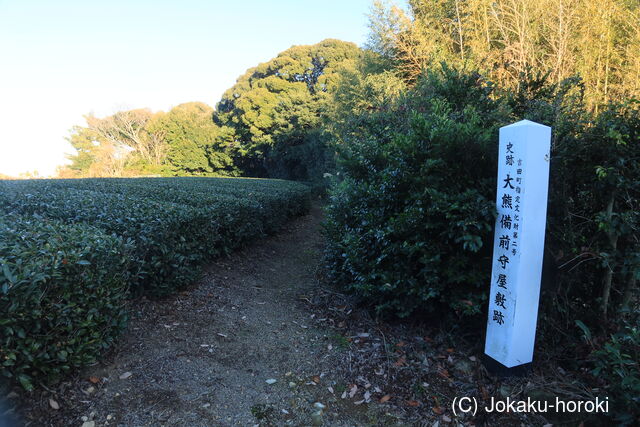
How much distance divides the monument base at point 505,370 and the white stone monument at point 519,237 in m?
0.05

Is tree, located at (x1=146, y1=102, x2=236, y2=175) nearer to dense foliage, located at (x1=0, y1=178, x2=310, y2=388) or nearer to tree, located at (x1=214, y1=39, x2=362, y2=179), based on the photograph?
tree, located at (x1=214, y1=39, x2=362, y2=179)

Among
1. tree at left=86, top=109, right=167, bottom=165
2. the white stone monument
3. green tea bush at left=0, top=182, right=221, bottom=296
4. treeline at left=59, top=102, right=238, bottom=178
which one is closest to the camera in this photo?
the white stone monument

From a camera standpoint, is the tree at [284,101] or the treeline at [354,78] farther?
the tree at [284,101]

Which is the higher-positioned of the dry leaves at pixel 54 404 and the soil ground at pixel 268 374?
the dry leaves at pixel 54 404

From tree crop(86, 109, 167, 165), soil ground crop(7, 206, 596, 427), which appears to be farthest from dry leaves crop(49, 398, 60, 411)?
tree crop(86, 109, 167, 165)

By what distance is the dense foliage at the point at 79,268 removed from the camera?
6.38ft

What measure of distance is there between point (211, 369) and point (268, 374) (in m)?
0.46

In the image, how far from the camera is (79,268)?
2.27 meters

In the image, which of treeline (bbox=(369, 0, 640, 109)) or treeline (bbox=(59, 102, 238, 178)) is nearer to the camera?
treeline (bbox=(369, 0, 640, 109))

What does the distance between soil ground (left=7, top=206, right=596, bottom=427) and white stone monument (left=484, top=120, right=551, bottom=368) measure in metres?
0.37

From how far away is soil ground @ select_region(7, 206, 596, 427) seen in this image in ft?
7.60

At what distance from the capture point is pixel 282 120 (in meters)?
18.7

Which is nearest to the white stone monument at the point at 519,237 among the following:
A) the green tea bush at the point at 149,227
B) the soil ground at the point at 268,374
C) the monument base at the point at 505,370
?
the monument base at the point at 505,370

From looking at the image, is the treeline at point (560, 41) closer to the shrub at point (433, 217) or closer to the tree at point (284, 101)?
the shrub at point (433, 217)
